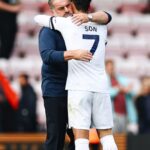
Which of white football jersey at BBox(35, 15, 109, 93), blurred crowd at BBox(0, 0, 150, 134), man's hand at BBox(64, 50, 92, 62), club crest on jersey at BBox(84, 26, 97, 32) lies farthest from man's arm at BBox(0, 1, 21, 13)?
man's hand at BBox(64, 50, 92, 62)

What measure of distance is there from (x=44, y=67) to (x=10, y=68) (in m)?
6.81

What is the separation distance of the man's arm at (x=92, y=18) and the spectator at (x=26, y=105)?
5248 millimetres

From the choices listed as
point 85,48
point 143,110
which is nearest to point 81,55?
point 85,48

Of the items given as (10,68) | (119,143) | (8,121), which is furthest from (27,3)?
(119,143)

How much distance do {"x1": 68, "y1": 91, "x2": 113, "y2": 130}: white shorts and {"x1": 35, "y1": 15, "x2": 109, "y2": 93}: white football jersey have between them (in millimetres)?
57

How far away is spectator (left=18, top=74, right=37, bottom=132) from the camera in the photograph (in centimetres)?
1257

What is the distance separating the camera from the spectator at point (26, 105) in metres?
12.6

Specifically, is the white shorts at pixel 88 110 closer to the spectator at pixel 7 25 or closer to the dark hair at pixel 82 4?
the dark hair at pixel 82 4

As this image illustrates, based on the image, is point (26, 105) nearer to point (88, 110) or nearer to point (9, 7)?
point (9, 7)

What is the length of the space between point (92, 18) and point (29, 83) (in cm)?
566

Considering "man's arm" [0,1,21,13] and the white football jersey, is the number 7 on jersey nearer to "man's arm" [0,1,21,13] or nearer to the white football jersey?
the white football jersey

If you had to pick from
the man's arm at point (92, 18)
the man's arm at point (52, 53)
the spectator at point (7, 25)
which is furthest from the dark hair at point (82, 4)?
the spectator at point (7, 25)

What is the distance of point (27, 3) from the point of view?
15.0 metres

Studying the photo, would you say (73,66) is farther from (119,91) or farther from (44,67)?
(119,91)
